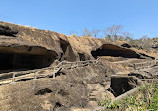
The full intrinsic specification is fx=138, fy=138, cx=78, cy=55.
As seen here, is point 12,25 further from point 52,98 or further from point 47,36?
point 52,98

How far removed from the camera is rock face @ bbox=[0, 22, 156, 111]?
8227 millimetres

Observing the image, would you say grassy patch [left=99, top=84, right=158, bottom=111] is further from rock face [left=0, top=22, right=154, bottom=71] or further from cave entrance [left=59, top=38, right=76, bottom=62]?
cave entrance [left=59, top=38, right=76, bottom=62]

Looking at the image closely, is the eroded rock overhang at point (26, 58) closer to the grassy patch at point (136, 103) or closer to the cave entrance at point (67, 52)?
the cave entrance at point (67, 52)

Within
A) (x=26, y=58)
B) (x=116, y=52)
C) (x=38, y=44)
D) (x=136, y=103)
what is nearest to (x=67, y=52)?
(x=26, y=58)

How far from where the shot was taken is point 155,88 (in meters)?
6.46

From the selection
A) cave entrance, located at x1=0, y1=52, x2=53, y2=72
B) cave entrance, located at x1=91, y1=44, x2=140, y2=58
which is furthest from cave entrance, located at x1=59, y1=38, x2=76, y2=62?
cave entrance, located at x1=91, y1=44, x2=140, y2=58

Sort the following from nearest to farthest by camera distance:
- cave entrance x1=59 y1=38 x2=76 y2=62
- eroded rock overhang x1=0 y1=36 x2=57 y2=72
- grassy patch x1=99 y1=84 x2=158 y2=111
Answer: grassy patch x1=99 y1=84 x2=158 y2=111, eroded rock overhang x1=0 y1=36 x2=57 y2=72, cave entrance x1=59 y1=38 x2=76 y2=62

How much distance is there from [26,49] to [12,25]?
2.60 m

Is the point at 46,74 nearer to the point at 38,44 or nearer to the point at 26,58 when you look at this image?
the point at 38,44

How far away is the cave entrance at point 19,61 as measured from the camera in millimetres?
15969

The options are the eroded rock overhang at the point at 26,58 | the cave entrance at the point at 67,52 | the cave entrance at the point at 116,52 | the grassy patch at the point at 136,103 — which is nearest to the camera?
the grassy patch at the point at 136,103

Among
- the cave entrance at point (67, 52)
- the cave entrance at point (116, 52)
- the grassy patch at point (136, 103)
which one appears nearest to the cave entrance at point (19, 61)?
the cave entrance at point (67, 52)

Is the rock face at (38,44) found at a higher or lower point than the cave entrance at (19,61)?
higher

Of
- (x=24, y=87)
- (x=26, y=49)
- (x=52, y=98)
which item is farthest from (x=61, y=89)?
(x=26, y=49)
